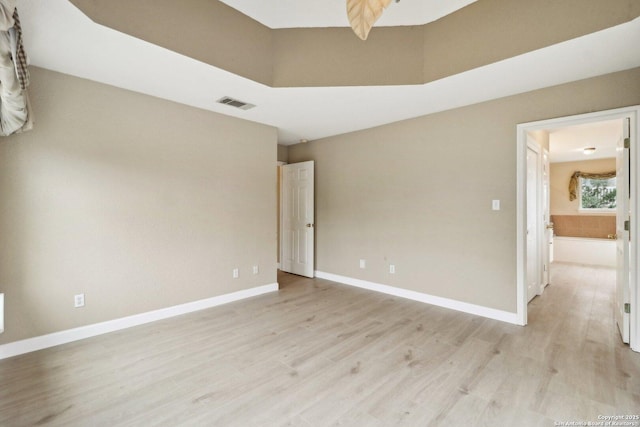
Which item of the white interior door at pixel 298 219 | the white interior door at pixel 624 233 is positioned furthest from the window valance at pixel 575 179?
the white interior door at pixel 298 219

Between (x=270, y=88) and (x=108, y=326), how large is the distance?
289 centimetres

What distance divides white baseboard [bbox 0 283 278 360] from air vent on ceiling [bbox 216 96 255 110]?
240cm

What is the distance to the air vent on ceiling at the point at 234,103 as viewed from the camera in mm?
3266

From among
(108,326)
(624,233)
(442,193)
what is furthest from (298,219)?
(624,233)

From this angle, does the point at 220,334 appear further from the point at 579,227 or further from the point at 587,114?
the point at 579,227

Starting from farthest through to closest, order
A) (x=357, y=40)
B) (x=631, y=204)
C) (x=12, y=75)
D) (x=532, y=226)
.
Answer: (x=532, y=226) → (x=357, y=40) → (x=631, y=204) → (x=12, y=75)

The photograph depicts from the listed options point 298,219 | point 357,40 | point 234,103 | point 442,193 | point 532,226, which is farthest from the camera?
point 298,219

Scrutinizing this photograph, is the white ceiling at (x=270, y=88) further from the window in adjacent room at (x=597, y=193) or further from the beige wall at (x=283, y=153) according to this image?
the window in adjacent room at (x=597, y=193)

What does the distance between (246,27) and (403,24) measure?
1.49 m

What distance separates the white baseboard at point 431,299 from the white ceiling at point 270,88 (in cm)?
240

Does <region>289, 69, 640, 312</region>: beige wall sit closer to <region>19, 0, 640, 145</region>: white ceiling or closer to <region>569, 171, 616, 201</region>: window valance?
<region>19, 0, 640, 145</region>: white ceiling

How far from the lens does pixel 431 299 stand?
3.79m

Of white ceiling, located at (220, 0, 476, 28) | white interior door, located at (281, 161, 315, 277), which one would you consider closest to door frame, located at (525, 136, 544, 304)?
white ceiling, located at (220, 0, 476, 28)

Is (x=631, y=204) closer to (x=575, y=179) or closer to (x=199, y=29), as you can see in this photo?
(x=199, y=29)
